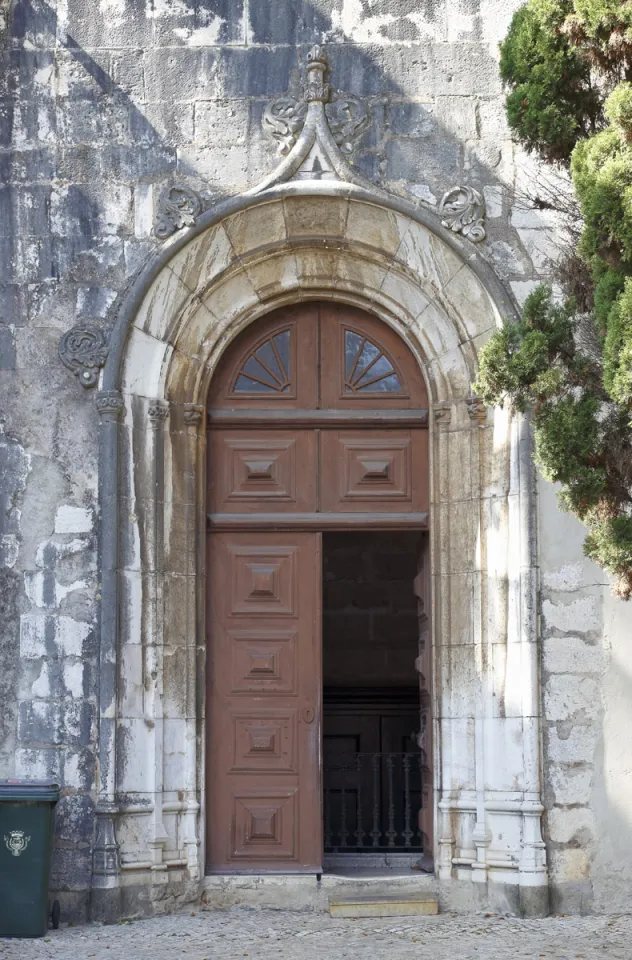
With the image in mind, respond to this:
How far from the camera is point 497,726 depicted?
7547mm

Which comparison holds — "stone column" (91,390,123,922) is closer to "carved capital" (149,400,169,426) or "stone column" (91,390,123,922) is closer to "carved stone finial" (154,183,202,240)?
"carved capital" (149,400,169,426)

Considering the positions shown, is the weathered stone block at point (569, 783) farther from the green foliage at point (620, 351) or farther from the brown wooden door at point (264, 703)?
the green foliage at point (620, 351)

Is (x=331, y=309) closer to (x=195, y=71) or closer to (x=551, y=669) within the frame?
(x=195, y=71)

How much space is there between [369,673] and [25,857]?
4.72 metres

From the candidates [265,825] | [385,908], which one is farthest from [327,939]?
[265,825]

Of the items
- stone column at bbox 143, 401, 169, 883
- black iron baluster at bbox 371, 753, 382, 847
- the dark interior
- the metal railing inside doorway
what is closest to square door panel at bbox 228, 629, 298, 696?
stone column at bbox 143, 401, 169, 883

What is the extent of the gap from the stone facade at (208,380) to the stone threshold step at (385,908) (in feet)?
0.65

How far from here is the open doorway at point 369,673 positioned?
34.3 ft

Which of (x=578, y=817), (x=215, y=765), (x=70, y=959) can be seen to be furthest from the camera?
(x=215, y=765)

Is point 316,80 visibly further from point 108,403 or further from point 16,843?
point 16,843

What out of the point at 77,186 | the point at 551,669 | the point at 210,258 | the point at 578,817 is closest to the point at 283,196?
the point at 210,258

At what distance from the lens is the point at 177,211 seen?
781 cm

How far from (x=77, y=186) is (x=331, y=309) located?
168cm

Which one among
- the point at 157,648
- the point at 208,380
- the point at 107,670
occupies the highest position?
the point at 208,380
